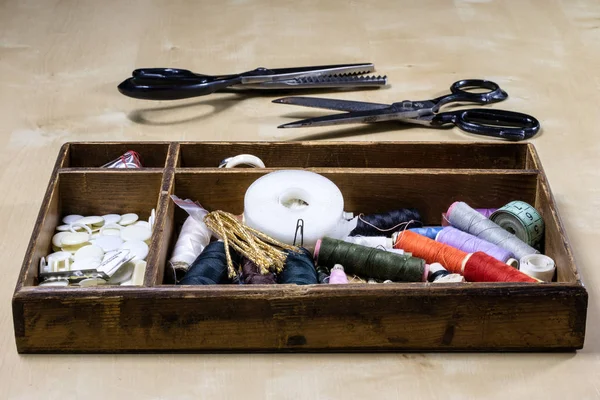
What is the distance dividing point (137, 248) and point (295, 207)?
0.26 m

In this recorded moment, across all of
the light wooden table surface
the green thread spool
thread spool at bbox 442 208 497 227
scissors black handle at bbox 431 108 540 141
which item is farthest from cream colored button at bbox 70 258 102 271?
scissors black handle at bbox 431 108 540 141

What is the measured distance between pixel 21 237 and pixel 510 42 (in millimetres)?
1278

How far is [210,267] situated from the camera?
1540mm

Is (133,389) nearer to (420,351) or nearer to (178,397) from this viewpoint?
(178,397)

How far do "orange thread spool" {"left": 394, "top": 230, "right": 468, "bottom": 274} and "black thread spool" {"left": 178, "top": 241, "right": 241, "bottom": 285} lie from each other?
26cm

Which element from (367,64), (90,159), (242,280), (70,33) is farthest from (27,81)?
(242,280)

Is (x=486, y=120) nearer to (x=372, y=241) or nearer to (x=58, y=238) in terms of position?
(x=372, y=241)

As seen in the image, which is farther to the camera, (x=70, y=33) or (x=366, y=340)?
(x=70, y=33)

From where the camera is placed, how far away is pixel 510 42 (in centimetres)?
245

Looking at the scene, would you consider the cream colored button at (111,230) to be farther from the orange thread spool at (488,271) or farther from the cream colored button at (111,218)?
the orange thread spool at (488,271)

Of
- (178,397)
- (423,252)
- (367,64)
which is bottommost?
(178,397)

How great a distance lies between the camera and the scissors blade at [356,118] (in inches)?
75.2

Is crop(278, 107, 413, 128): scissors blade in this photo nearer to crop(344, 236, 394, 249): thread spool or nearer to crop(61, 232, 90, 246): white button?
crop(344, 236, 394, 249): thread spool

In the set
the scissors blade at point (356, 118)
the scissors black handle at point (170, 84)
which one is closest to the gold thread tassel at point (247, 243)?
the scissors blade at point (356, 118)
